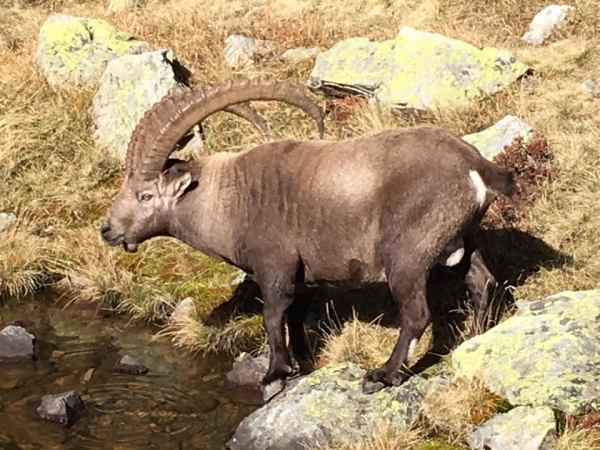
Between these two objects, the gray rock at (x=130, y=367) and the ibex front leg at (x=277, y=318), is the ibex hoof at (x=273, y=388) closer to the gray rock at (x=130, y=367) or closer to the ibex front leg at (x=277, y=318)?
the ibex front leg at (x=277, y=318)

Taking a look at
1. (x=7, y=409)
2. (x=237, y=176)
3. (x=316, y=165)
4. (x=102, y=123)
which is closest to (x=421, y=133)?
(x=316, y=165)

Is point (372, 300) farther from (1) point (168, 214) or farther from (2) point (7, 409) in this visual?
(2) point (7, 409)

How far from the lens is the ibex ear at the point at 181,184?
10.8 meters

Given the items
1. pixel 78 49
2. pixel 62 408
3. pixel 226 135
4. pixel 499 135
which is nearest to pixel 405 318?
pixel 62 408

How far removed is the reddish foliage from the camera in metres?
12.7

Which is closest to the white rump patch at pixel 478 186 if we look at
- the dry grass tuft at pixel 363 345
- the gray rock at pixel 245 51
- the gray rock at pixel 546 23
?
the dry grass tuft at pixel 363 345

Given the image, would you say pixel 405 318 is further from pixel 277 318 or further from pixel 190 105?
pixel 190 105

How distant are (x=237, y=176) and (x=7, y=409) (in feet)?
11.5

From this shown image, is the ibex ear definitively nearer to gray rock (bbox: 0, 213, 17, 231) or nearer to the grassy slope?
the grassy slope

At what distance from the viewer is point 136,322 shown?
12867 millimetres

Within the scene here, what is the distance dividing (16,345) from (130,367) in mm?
1461

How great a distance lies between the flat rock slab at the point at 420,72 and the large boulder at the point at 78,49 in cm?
424

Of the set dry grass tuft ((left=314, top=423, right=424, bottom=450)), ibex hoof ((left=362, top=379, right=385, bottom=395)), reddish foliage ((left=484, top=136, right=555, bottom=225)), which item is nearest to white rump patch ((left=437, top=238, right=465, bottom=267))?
ibex hoof ((left=362, top=379, right=385, bottom=395))

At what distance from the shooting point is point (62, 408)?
10023mm
